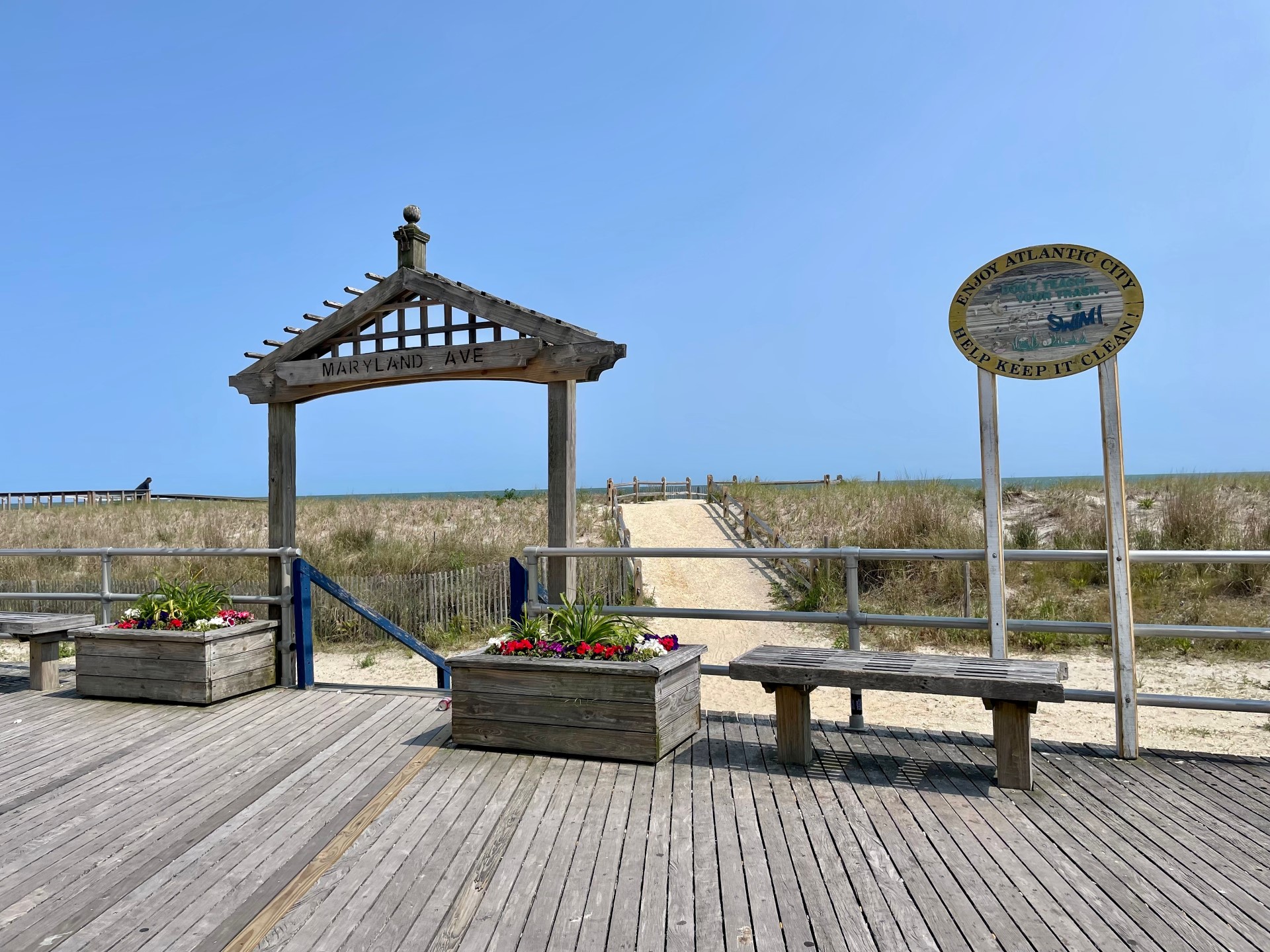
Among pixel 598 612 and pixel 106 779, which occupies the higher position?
pixel 598 612

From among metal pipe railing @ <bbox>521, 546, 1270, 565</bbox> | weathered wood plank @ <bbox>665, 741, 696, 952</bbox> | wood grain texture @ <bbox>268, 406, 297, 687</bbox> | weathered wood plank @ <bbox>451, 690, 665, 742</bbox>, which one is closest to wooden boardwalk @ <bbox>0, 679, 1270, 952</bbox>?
weathered wood plank @ <bbox>665, 741, 696, 952</bbox>

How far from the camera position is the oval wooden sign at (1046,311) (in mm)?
4688

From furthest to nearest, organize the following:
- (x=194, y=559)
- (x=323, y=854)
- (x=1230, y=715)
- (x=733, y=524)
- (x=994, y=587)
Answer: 1. (x=733, y=524)
2. (x=194, y=559)
3. (x=1230, y=715)
4. (x=994, y=587)
5. (x=323, y=854)

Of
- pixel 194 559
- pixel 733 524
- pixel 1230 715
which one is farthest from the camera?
pixel 733 524

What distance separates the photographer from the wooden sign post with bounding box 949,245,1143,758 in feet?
15.1

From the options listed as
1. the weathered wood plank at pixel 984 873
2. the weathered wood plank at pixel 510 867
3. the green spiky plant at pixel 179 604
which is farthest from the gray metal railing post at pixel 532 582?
the weathered wood plank at pixel 984 873

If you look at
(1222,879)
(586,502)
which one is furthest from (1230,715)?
(586,502)

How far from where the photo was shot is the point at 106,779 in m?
4.48

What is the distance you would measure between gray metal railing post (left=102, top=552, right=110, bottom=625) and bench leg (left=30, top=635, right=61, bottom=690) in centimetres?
41

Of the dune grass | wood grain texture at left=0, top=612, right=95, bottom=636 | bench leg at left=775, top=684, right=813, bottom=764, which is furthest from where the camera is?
the dune grass

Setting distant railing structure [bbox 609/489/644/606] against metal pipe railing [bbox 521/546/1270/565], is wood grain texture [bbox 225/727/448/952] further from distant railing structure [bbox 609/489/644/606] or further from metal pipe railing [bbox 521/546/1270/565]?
distant railing structure [bbox 609/489/644/606]

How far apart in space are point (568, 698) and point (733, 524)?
→ 18.3 m

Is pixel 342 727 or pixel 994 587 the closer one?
pixel 994 587

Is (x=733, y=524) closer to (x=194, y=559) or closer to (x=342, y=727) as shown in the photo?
(x=194, y=559)
